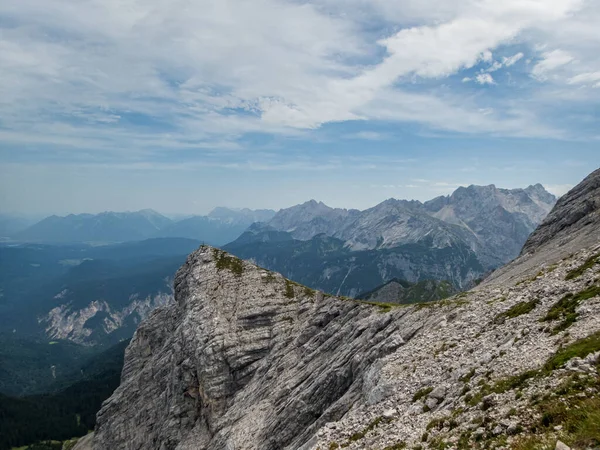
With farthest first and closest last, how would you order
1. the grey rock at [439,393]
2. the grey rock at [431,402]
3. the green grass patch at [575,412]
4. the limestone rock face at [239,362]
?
the limestone rock face at [239,362] < the grey rock at [439,393] < the grey rock at [431,402] < the green grass patch at [575,412]

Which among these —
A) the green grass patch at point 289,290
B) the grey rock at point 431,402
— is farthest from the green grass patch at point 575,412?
the green grass patch at point 289,290

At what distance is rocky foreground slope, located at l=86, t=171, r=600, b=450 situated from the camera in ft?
72.4

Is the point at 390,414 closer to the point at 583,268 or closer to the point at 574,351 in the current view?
the point at 574,351

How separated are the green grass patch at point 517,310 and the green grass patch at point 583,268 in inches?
182

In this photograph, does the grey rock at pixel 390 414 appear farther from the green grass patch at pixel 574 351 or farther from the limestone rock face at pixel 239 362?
the green grass patch at pixel 574 351

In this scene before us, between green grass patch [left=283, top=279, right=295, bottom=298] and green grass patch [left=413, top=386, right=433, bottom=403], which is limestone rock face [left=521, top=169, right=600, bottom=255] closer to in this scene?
green grass patch [left=413, top=386, right=433, bottom=403]

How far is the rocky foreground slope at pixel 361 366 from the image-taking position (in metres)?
22.1

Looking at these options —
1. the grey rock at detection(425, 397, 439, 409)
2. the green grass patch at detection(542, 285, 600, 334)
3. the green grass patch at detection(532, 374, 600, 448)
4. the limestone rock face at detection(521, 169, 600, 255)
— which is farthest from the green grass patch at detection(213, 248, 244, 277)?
the green grass patch at detection(532, 374, 600, 448)

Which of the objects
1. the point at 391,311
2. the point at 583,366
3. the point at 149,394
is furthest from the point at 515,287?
the point at 149,394

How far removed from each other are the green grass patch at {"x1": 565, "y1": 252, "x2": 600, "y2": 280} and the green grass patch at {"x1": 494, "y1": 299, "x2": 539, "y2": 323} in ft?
15.1

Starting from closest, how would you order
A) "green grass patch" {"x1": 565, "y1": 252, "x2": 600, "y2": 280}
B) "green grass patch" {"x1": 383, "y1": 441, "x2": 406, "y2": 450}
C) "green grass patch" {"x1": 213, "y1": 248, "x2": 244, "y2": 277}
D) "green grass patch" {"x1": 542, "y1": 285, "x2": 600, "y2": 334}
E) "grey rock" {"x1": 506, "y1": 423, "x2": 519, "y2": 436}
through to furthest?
"grey rock" {"x1": 506, "y1": 423, "x2": 519, "y2": 436}
"green grass patch" {"x1": 383, "y1": 441, "x2": 406, "y2": 450}
"green grass patch" {"x1": 542, "y1": 285, "x2": 600, "y2": 334}
"green grass patch" {"x1": 565, "y1": 252, "x2": 600, "y2": 280}
"green grass patch" {"x1": 213, "y1": 248, "x2": 244, "y2": 277}

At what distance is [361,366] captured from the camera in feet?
152

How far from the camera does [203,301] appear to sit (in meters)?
90.1

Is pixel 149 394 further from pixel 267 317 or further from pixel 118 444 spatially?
pixel 267 317
